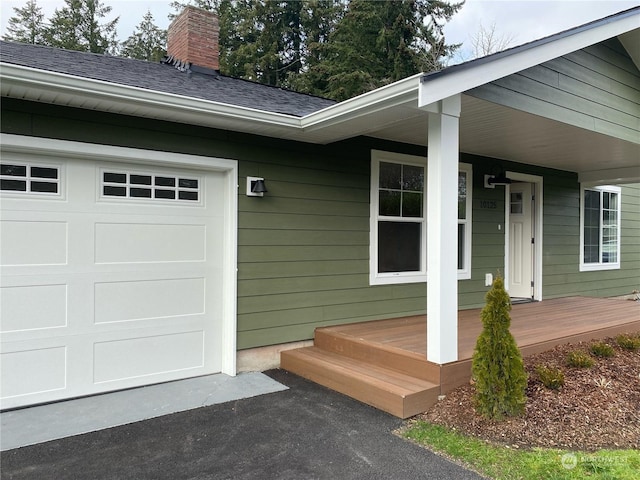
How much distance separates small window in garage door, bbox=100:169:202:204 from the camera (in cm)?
393

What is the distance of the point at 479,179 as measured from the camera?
6.55 m

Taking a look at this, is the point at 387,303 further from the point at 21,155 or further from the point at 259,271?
the point at 21,155

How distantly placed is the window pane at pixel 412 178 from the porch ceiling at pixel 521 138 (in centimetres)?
34

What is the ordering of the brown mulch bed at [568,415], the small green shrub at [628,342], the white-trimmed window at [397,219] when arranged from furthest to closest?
1. the white-trimmed window at [397,219]
2. the small green shrub at [628,342]
3. the brown mulch bed at [568,415]

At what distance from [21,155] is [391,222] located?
3.92m

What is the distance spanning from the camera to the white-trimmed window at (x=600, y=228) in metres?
8.41

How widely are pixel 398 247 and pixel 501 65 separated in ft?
8.51

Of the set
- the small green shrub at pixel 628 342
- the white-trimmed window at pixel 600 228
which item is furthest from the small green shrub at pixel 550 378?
the white-trimmed window at pixel 600 228

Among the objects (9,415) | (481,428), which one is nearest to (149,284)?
(9,415)

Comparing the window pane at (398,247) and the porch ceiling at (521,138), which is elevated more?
the porch ceiling at (521,138)

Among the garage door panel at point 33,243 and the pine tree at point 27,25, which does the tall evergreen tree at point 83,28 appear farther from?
the garage door panel at point 33,243

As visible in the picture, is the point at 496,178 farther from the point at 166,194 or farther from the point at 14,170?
the point at 14,170

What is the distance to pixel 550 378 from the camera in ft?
11.9

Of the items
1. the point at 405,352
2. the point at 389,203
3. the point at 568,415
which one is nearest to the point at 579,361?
the point at 568,415
